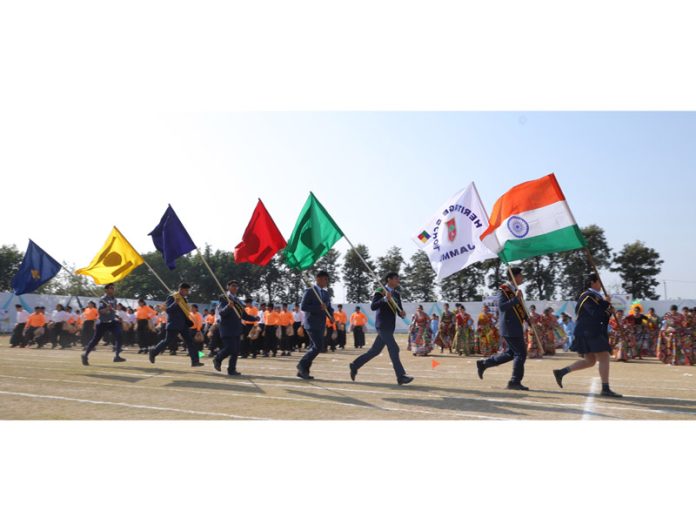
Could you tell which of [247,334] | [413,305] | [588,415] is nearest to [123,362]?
[247,334]

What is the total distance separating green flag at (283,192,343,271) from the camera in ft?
37.5

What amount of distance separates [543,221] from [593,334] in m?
2.32

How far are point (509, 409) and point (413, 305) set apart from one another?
34966 mm

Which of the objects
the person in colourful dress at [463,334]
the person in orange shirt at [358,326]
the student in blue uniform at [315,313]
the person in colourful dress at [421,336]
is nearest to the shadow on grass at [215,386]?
the student in blue uniform at [315,313]

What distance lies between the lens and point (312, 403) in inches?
295

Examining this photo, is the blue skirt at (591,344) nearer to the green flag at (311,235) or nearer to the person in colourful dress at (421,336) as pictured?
the green flag at (311,235)

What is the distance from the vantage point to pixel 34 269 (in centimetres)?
1487

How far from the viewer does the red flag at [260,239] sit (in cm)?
1241

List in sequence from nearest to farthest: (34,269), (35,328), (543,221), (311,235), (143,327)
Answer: (543,221)
(311,235)
(34,269)
(143,327)
(35,328)

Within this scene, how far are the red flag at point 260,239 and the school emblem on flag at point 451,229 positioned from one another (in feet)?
12.2

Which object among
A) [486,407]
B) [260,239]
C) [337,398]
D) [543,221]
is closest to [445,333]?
[260,239]

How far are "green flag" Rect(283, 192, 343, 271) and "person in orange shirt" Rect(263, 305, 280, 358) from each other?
8054 mm

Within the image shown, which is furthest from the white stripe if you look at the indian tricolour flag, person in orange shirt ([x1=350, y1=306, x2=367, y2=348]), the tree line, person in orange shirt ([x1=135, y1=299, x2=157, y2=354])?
the tree line

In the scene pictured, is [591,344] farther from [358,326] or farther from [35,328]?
[35,328]
